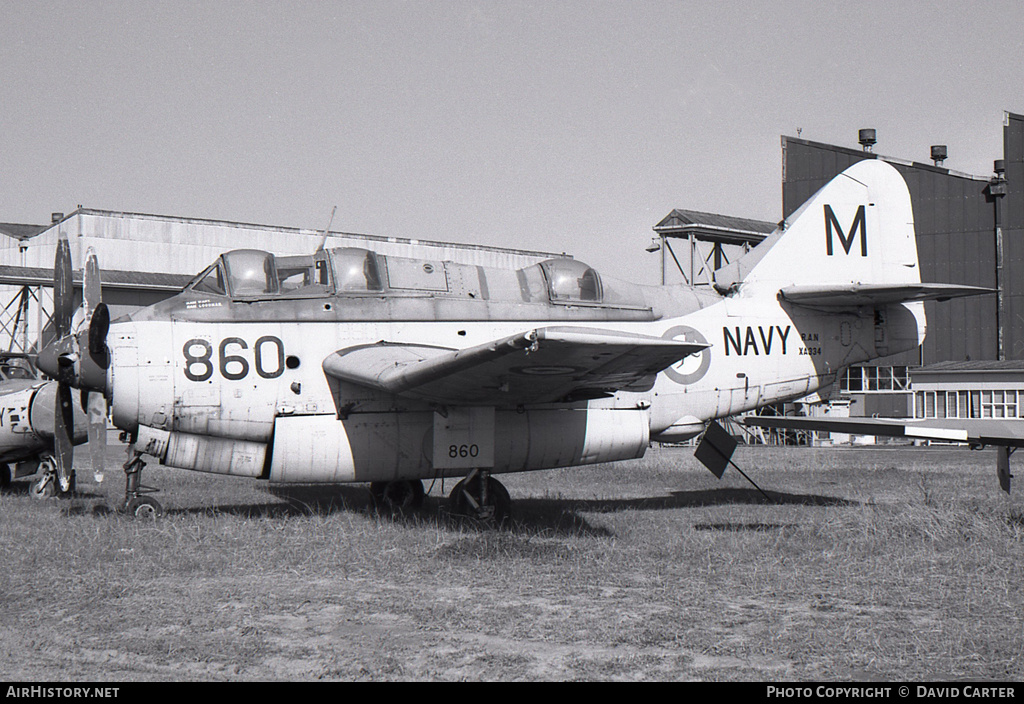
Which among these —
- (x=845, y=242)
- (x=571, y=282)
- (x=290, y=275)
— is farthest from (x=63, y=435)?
(x=845, y=242)

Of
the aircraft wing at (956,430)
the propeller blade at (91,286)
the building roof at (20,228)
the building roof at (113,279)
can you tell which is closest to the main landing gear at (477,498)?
the aircraft wing at (956,430)

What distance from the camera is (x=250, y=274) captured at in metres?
10.6

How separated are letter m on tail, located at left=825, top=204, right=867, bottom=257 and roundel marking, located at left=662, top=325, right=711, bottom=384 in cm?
301

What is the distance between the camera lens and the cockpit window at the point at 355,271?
10.8 metres

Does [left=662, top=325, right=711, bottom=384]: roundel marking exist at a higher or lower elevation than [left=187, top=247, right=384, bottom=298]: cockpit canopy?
lower

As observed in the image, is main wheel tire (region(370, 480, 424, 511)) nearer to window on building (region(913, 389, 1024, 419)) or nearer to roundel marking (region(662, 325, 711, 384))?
roundel marking (region(662, 325, 711, 384))

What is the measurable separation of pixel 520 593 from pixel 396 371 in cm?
314

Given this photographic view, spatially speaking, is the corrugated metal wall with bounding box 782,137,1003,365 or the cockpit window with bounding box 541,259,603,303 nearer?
the cockpit window with bounding box 541,259,603,303

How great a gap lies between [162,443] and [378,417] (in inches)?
92.5

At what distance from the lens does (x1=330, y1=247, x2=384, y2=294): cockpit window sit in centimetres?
1077

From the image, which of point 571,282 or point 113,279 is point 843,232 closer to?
point 571,282

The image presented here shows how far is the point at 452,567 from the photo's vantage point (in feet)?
25.8

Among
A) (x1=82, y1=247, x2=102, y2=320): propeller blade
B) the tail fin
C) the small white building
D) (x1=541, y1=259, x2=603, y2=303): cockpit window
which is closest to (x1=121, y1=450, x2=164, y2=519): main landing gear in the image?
(x1=82, y1=247, x2=102, y2=320): propeller blade
